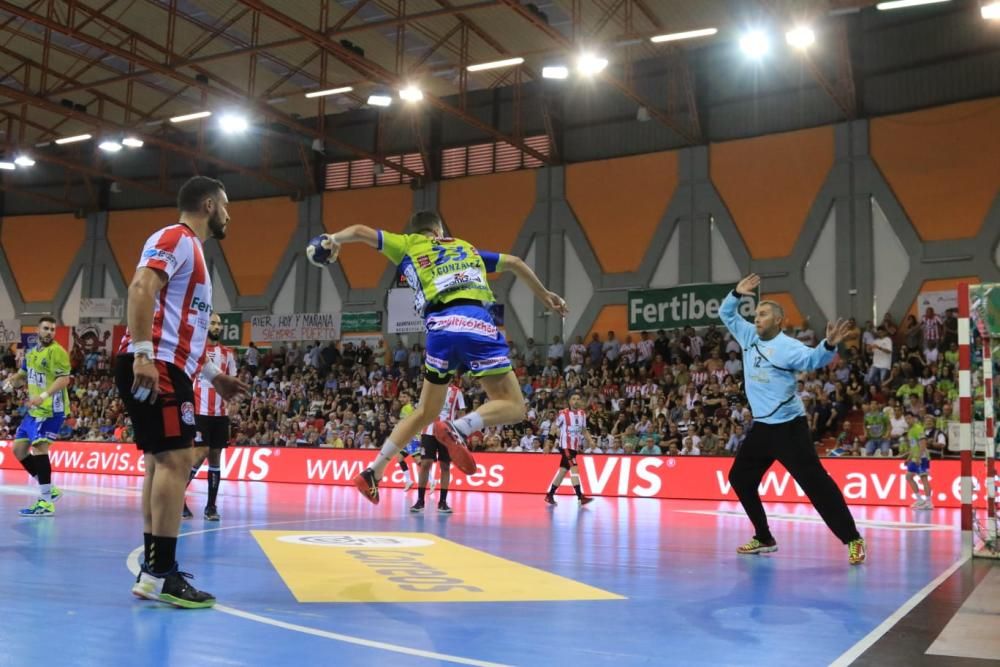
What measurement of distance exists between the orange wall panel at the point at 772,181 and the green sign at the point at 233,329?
674 inches

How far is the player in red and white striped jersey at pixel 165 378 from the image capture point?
471 cm

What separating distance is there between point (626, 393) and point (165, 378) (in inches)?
781

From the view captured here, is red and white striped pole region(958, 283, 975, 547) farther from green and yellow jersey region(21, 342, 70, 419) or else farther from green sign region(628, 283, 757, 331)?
green sign region(628, 283, 757, 331)

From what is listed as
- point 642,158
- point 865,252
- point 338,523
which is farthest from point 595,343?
point 338,523

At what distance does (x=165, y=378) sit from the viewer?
16.1 feet

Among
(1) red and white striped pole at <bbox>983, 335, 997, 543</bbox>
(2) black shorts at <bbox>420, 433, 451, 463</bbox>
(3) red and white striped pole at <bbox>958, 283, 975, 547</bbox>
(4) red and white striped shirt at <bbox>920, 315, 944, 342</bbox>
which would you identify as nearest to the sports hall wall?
(4) red and white striped shirt at <bbox>920, 315, 944, 342</bbox>

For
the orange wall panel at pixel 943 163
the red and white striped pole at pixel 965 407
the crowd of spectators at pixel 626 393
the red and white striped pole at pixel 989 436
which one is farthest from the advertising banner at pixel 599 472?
the orange wall panel at pixel 943 163

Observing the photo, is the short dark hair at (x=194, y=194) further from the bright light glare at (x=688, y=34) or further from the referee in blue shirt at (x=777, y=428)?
the bright light glare at (x=688, y=34)

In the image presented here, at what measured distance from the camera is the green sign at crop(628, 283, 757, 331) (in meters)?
24.6

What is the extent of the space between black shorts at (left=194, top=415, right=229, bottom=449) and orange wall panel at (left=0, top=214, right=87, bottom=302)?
2861 cm

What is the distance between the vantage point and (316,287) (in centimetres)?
3228

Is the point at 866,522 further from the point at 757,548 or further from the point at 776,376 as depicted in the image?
the point at 776,376

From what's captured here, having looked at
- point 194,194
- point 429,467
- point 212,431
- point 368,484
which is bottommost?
point 429,467

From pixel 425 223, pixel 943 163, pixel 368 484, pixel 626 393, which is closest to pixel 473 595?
pixel 368 484
